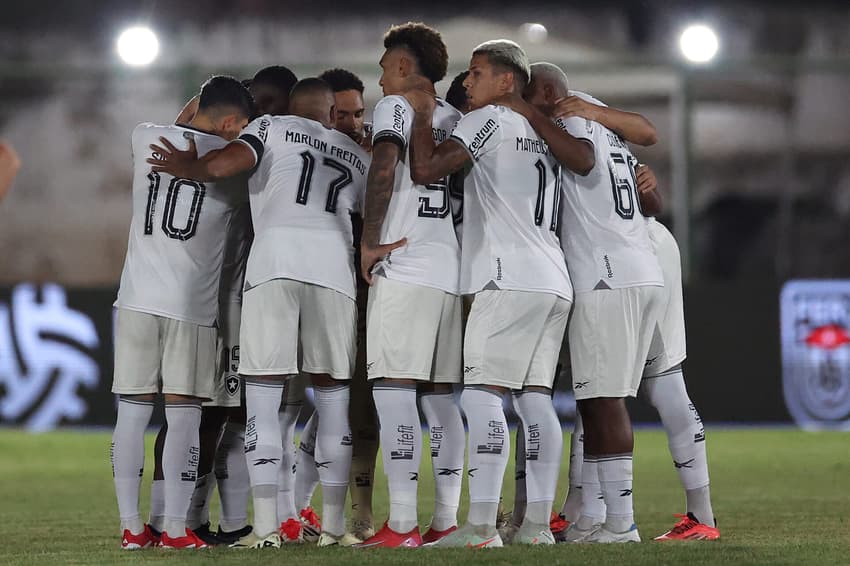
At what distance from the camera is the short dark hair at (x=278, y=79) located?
7527mm

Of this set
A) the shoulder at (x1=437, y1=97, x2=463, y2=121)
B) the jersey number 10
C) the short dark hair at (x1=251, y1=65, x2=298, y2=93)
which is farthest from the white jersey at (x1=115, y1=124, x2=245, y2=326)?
the shoulder at (x1=437, y1=97, x2=463, y2=121)

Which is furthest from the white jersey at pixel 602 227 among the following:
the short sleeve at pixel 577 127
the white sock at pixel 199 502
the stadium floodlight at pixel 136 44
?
the stadium floodlight at pixel 136 44

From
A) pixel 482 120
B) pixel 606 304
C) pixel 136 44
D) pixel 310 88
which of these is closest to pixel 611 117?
pixel 482 120

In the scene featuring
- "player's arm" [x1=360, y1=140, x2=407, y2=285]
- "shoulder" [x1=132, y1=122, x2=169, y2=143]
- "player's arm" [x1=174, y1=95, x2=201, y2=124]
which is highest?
"player's arm" [x1=174, y1=95, x2=201, y2=124]

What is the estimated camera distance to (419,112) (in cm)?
667

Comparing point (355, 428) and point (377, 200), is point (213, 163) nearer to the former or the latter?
point (377, 200)

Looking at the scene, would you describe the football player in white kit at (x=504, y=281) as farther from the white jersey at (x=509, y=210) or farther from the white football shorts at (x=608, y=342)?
the white football shorts at (x=608, y=342)

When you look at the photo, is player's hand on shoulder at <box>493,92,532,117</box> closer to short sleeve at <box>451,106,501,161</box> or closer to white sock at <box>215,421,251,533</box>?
short sleeve at <box>451,106,501,161</box>

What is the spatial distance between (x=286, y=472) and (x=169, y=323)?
1.04 m

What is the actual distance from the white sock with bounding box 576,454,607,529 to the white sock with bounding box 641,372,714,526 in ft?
1.46

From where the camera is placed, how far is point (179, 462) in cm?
663

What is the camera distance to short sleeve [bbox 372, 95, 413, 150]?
6.43m

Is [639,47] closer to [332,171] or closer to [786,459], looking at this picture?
[786,459]

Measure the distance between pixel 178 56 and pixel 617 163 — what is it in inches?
632
